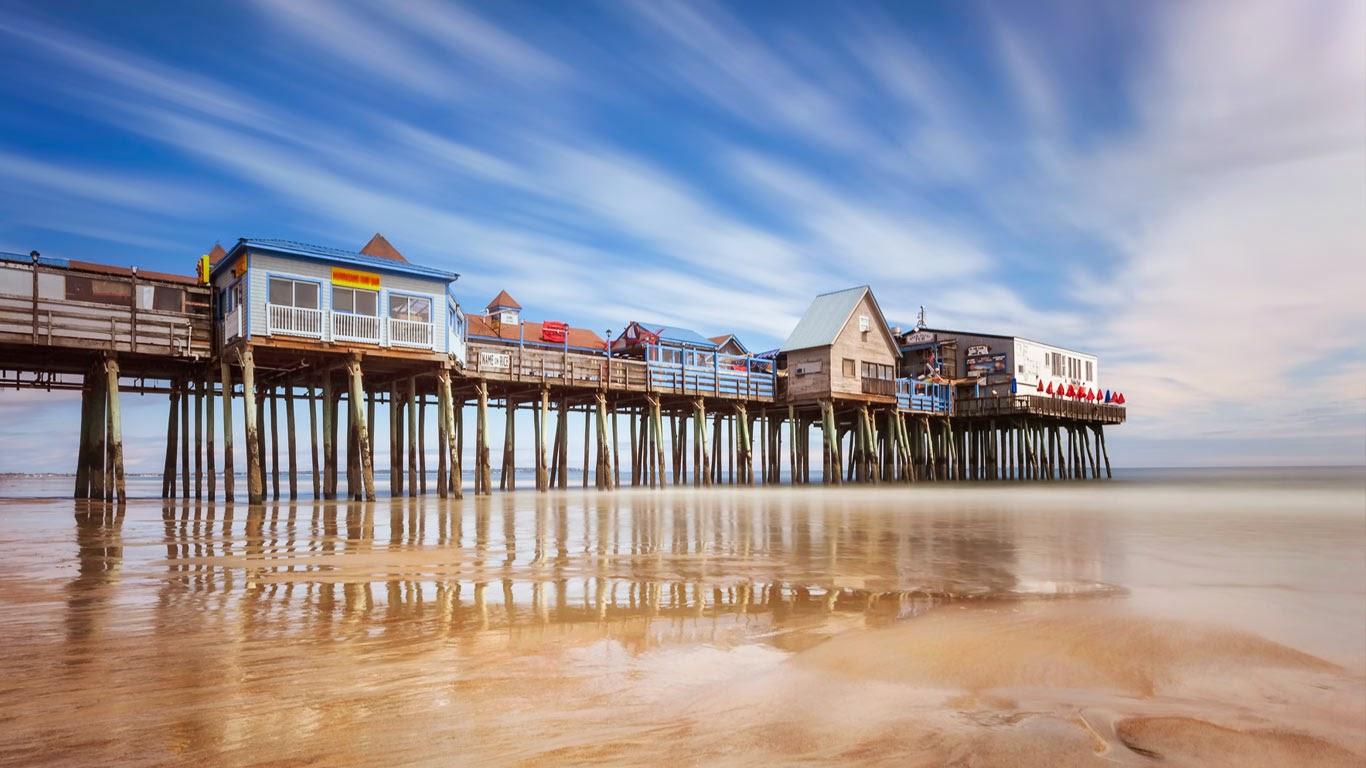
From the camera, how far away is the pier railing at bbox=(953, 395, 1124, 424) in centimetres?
4753

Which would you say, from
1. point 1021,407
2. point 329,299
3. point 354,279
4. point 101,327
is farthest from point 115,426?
point 1021,407

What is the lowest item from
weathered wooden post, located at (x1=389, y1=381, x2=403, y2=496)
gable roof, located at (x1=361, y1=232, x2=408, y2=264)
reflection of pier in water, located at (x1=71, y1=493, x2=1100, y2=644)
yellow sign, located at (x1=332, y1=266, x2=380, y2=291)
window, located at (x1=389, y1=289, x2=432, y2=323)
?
reflection of pier in water, located at (x1=71, y1=493, x2=1100, y2=644)

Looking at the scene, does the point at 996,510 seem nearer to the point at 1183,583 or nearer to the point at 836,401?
the point at 1183,583

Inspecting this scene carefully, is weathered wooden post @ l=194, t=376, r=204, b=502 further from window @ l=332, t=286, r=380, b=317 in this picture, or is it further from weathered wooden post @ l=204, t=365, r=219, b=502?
window @ l=332, t=286, r=380, b=317

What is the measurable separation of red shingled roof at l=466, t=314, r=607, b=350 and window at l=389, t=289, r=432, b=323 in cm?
787

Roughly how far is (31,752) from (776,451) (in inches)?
1756

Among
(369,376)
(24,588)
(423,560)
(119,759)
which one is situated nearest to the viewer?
(119,759)

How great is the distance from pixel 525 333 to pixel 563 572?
3039 cm

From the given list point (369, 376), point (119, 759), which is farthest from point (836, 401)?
point (119, 759)

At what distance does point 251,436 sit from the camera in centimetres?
2127

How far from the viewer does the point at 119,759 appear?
127 inches

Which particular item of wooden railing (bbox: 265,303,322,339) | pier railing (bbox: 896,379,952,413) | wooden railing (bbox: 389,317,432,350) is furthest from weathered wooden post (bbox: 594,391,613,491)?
pier railing (bbox: 896,379,952,413)

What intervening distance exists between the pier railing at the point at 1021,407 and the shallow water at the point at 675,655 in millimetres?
38118

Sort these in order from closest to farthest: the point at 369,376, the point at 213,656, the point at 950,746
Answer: the point at 950,746 < the point at 213,656 < the point at 369,376
